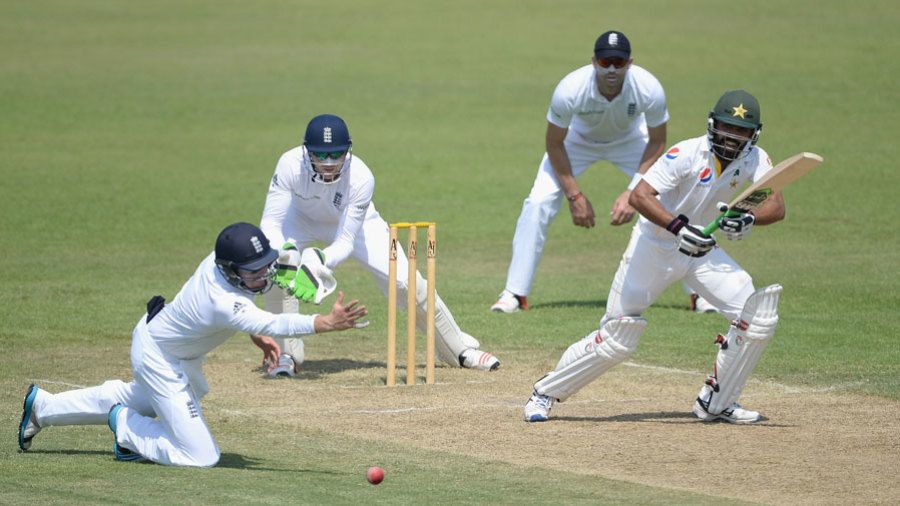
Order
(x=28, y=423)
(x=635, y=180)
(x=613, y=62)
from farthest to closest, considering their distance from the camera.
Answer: (x=613, y=62), (x=635, y=180), (x=28, y=423)

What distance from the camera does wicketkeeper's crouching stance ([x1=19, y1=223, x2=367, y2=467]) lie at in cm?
748

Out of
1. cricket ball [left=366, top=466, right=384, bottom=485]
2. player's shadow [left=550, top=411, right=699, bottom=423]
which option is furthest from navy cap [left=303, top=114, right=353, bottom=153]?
cricket ball [left=366, top=466, right=384, bottom=485]

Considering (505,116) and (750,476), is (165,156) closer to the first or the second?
(505,116)

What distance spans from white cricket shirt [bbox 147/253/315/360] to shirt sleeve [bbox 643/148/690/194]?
234 centimetres

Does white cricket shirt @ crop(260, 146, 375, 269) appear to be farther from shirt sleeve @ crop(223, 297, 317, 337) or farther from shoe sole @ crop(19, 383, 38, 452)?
shoe sole @ crop(19, 383, 38, 452)

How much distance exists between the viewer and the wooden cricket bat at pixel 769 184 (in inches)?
327

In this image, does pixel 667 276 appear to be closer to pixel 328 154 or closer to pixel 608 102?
pixel 328 154

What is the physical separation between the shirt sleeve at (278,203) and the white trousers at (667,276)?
2.67 meters

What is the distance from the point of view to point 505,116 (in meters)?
25.2

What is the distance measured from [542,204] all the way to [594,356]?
4.59 metres

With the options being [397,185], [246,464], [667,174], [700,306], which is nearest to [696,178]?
[667,174]

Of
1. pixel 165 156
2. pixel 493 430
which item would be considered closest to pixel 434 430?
pixel 493 430

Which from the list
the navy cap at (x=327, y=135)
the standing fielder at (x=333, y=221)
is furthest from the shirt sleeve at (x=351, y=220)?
the navy cap at (x=327, y=135)

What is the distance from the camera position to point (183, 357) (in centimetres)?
789
